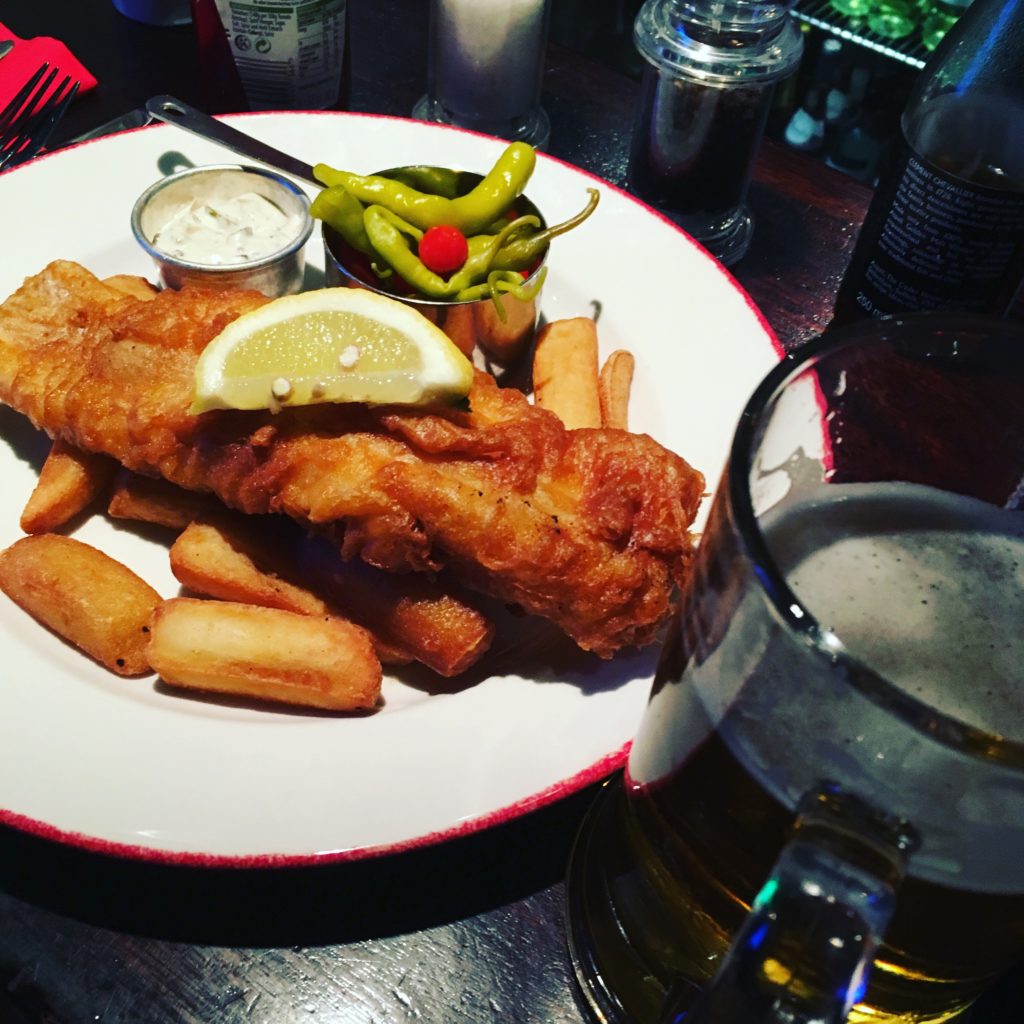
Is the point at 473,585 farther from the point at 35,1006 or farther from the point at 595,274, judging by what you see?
the point at 595,274

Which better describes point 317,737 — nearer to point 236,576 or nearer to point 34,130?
point 236,576

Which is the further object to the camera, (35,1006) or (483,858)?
(483,858)

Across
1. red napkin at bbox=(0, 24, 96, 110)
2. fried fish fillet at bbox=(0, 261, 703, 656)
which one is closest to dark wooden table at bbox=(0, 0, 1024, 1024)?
fried fish fillet at bbox=(0, 261, 703, 656)

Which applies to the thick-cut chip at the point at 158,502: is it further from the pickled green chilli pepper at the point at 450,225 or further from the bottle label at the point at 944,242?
the bottle label at the point at 944,242

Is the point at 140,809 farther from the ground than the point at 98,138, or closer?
closer

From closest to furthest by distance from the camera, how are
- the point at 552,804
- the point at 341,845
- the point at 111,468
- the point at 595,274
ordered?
1. the point at 341,845
2. the point at 552,804
3. the point at 111,468
4. the point at 595,274

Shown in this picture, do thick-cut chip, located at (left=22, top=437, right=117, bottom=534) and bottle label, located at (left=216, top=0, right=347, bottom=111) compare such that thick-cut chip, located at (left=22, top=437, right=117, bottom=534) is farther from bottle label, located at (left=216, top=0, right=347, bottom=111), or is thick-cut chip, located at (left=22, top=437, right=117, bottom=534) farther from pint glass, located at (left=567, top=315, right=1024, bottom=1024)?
bottle label, located at (left=216, top=0, right=347, bottom=111)

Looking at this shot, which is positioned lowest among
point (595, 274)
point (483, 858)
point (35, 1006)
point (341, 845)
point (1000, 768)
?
point (35, 1006)

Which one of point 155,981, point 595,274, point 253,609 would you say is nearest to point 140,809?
point 155,981
